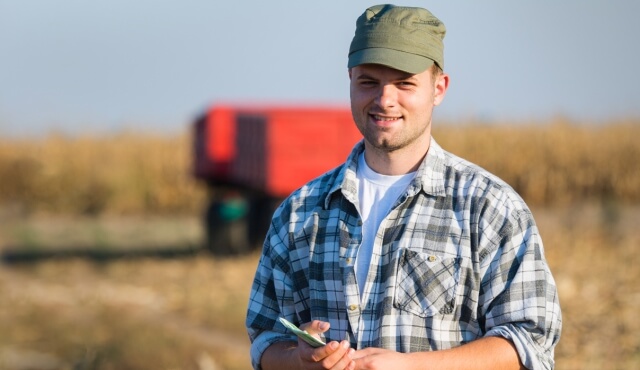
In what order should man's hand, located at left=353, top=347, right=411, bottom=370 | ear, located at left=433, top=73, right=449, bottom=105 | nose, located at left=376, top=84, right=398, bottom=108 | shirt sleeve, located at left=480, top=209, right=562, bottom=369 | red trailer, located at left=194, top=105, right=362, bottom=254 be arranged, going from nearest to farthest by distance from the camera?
man's hand, located at left=353, top=347, right=411, bottom=370 → shirt sleeve, located at left=480, top=209, right=562, bottom=369 → nose, located at left=376, top=84, right=398, bottom=108 → ear, located at left=433, top=73, right=449, bottom=105 → red trailer, located at left=194, top=105, right=362, bottom=254

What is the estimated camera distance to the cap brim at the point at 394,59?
2889mm

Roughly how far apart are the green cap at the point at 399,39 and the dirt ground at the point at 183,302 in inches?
187

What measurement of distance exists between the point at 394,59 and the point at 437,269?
54 centimetres

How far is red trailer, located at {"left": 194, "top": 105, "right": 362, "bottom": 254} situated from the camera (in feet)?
42.4

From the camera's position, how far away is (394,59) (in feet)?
9.48

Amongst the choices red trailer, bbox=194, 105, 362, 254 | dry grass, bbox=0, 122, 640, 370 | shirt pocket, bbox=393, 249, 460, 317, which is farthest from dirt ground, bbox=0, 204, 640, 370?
shirt pocket, bbox=393, 249, 460, 317

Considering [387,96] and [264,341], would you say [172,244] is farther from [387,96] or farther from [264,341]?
[387,96]

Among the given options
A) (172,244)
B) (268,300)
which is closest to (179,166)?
(172,244)

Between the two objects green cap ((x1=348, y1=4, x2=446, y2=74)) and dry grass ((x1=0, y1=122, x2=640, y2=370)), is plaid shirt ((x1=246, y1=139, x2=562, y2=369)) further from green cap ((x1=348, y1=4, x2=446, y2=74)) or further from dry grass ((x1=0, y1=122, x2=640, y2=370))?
dry grass ((x1=0, y1=122, x2=640, y2=370))

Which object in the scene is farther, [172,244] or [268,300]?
[172,244]

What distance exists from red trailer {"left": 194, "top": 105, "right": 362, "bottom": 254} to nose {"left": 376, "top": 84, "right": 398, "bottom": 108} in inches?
377

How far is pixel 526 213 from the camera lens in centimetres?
294

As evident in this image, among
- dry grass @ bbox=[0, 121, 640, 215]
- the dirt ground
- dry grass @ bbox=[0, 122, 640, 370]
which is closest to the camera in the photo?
the dirt ground

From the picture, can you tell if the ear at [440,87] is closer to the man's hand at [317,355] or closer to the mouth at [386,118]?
the mouth at [386,118]
